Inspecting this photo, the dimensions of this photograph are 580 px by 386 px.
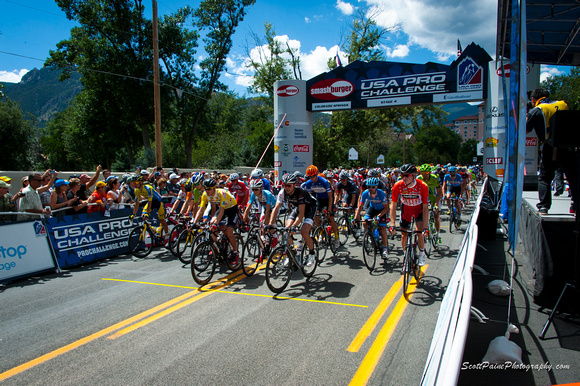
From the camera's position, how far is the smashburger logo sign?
20.1 m

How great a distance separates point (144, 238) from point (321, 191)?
480 cm

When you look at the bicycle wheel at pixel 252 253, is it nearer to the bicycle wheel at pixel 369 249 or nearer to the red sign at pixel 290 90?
the bicycle wheel at pixel 369 249

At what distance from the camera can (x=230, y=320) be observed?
5.04m

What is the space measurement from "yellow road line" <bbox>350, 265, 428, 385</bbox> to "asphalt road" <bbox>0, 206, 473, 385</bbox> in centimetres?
2

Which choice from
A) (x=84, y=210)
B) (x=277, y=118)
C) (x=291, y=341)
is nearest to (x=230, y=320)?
(x=291, y=341)

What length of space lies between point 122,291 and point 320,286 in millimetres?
3582

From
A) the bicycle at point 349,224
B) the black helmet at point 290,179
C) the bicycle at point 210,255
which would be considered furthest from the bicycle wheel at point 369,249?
the bicycle at point 210,255

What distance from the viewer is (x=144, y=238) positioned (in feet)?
30.8

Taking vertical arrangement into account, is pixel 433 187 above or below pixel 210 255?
above

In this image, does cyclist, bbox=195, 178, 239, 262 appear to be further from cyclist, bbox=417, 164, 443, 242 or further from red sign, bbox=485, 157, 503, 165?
red sign, bbox=485, 157, 503, 165

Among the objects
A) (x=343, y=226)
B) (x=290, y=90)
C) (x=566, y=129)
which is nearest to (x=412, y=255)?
(x=566, y=129)

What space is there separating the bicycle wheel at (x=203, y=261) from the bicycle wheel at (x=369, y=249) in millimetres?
3121

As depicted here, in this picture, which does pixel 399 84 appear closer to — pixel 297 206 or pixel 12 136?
pixel 297 206

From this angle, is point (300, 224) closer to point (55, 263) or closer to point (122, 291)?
point (122, 291)
